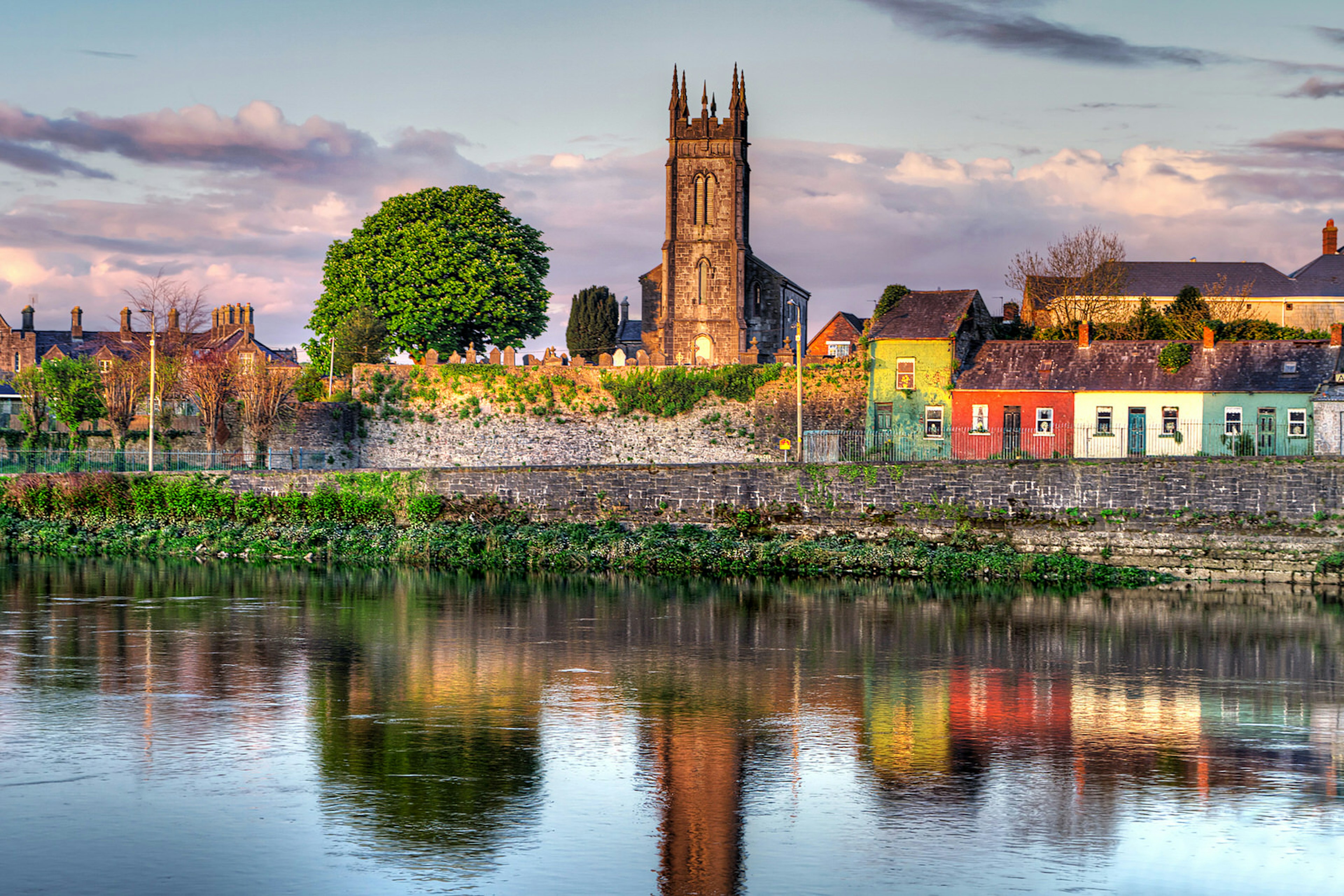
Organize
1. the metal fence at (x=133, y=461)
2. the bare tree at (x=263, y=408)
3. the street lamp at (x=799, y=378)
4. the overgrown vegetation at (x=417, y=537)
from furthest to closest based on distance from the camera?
the bare tree at (x=263, y=408)
the metal fence at (x=133, y=461)
the street lamp at (x=799, y=378)
the overgrown vegetation at (x=417, y=537)

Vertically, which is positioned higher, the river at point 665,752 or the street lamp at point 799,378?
the street lamp at point 799,378

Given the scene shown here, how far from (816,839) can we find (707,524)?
2925cm

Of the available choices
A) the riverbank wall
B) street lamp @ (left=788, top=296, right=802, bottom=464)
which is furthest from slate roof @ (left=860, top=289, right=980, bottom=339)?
the riverbank wall

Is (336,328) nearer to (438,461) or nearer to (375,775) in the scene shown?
(438,461)

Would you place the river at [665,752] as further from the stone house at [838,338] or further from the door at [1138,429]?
the stone house at [838,338]

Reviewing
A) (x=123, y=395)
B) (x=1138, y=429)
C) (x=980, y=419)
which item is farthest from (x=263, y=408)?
(x=1138, y=429)

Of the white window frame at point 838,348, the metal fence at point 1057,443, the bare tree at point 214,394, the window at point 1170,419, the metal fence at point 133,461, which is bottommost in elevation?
the metal fence at point 133,461

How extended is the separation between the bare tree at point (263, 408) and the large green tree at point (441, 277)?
26.5 ft

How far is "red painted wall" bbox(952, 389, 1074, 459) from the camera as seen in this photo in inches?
1845

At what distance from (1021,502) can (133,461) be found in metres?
33.0

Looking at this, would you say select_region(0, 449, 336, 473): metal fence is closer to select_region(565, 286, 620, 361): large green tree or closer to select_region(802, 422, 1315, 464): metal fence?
select_region(802, 422, 1315, 464): metal fence

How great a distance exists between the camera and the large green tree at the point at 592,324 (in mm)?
81688

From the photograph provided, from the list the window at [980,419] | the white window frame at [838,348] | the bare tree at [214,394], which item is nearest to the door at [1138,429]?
the window at [980,419]

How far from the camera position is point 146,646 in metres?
23.8
